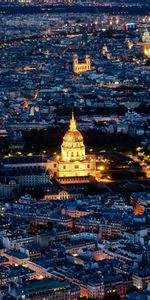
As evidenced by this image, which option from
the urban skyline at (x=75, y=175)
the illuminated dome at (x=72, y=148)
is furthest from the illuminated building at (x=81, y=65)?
the illuminated dome at (x=72, y=148)

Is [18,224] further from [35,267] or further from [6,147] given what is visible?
[6,147]

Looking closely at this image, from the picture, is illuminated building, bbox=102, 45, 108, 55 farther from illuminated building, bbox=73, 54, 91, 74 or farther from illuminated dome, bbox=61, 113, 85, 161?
illuminated dome, bbox=61, 113, 85, 161

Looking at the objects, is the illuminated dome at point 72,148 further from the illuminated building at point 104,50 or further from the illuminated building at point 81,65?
the illuminated building at point 104,50

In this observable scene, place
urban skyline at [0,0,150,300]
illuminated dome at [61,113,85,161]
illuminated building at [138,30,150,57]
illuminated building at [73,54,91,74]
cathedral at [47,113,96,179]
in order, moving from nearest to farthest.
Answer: urban skyline at [0,0,150,300]
cathedral at [47,113,96,179]
illuminated dome at [61,113,85,161]
illuminated building at [73,54,91,74]
illuminated building at [138,30,150,57]

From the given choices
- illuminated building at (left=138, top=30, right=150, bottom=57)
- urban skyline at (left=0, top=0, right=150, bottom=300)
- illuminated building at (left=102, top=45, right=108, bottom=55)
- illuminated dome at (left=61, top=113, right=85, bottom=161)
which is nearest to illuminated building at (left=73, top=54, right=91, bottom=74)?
urban skyline at (left=0, top=0, right=150, bottom=300)

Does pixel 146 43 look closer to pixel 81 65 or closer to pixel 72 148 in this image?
pixel 81 65

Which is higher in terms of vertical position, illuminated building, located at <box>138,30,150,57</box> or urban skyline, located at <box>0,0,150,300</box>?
illuminated building, located at <box>138,30,150,57</box>

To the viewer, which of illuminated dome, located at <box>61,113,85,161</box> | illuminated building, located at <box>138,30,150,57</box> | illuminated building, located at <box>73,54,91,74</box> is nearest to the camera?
illuminated dome, located at <box>61,113,85,161</box>

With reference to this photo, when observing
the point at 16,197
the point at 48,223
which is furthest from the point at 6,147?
the point at 48,223
